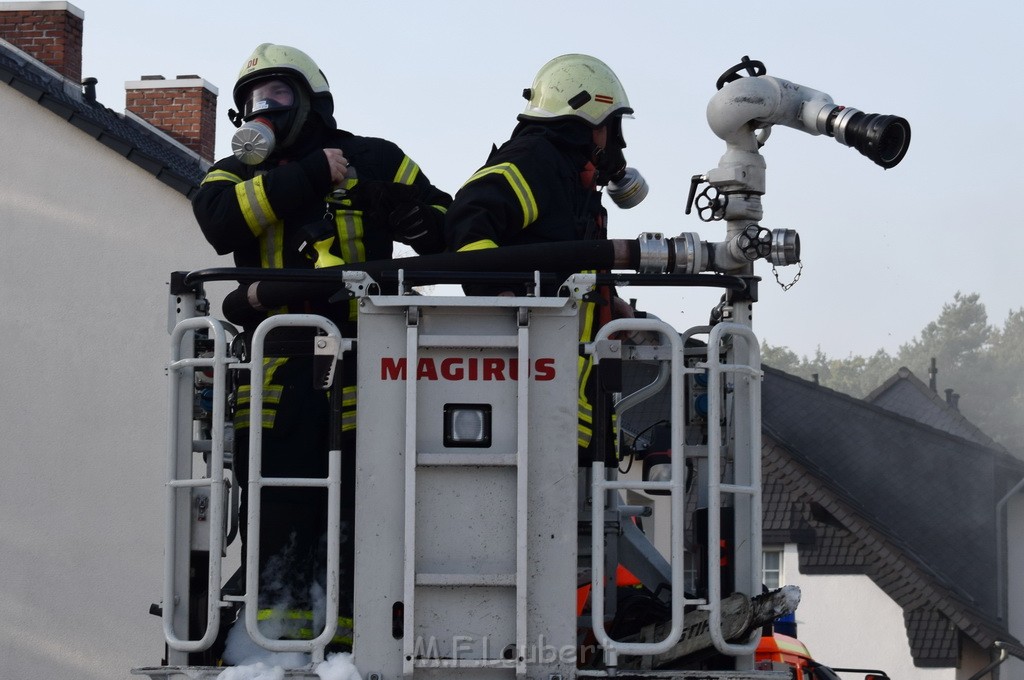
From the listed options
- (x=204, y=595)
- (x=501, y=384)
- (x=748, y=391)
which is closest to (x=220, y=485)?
(x=204, y=595)

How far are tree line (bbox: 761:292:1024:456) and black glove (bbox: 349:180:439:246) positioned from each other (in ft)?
124

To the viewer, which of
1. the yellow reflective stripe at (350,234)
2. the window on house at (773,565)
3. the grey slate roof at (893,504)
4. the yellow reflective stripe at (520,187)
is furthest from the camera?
the window on house at (773,565)

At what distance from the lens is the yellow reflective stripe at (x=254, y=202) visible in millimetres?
5738

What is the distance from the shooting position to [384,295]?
5.00m

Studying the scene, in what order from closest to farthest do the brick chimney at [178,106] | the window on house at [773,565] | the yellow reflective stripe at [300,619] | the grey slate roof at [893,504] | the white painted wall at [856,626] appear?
1. the yellow reflective stripe at [300,619]
2. the brick chimney at [178,106]
3. the grey slate roof at [893,504]
4. the white painted wall at [856,626]
5. the window on house at [773,565]

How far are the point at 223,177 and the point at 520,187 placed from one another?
112 cm

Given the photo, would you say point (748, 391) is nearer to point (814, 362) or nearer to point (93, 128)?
point (93, 128)

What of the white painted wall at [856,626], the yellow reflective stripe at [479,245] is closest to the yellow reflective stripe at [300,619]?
the yellow reflective stripe at [479,245]

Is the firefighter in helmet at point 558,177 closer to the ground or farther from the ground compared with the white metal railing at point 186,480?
farther from the ground

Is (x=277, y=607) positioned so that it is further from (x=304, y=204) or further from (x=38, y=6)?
(x=38, y=6)

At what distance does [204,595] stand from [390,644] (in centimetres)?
78

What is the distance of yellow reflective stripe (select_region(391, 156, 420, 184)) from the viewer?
6219 millimetres

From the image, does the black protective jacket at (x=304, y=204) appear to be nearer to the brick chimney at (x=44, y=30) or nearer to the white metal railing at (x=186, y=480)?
the white metal railing at (x=186, y=480)

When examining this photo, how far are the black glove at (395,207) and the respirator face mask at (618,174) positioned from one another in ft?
2.58
